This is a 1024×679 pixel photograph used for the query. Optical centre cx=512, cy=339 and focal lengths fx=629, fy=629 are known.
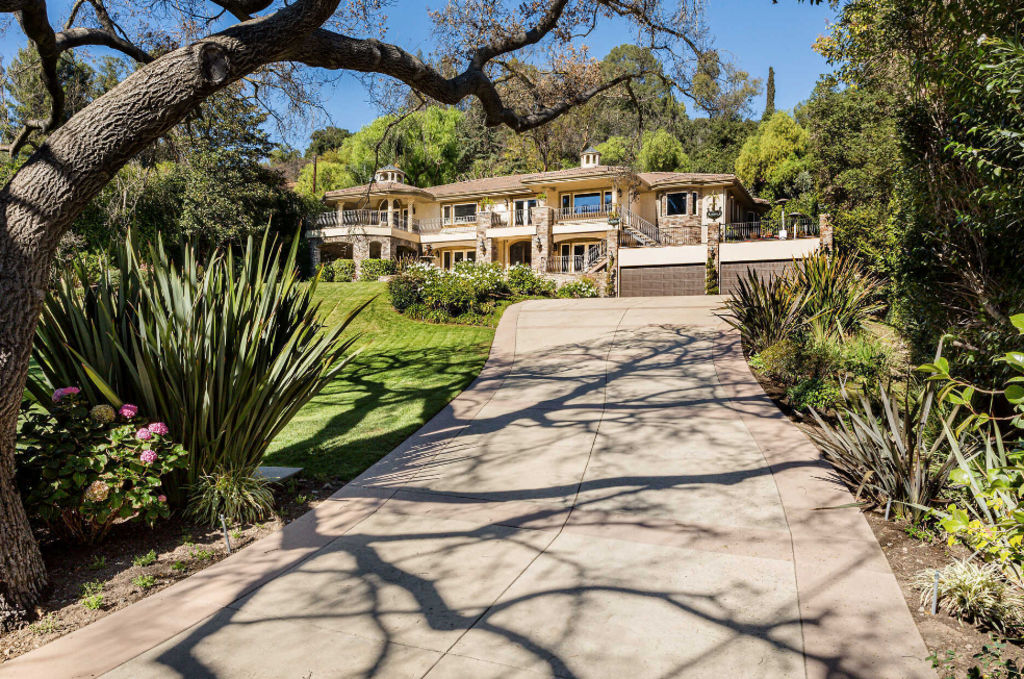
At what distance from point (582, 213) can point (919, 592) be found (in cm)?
2949

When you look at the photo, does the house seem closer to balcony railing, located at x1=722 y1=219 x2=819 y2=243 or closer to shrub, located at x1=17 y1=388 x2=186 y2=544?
balcony railing, located at x1=722 y1=219 x2=819 y2=243

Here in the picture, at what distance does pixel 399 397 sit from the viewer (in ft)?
32.0

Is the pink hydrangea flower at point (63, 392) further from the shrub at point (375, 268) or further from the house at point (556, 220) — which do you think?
the shrub at point (375, 268)

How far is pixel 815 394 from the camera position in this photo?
7621 millimetres

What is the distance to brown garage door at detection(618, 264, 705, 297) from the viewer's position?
85.8ft

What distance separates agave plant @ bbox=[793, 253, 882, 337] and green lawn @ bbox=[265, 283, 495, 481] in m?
5.97

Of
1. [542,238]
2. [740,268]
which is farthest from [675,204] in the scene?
[740,268]

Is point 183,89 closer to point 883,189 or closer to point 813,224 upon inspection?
point 883,189

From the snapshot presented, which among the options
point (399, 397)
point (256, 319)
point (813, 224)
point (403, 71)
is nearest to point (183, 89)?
point (256, 319)

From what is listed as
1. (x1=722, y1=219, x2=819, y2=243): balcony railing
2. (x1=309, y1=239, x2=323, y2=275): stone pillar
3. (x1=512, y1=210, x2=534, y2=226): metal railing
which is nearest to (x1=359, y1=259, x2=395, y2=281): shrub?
(x1=309, y1=239, x2=323, y2=275): stone pillar

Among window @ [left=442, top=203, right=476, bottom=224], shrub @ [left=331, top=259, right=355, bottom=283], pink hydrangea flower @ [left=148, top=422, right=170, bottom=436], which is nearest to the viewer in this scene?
pink hydrangea flower @ [left=148, top=422, right=170, bottom=436]

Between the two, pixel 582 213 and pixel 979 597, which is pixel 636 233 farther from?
pixel 979 597

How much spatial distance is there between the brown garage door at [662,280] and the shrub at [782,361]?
55.0 feet

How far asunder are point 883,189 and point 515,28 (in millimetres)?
12013
